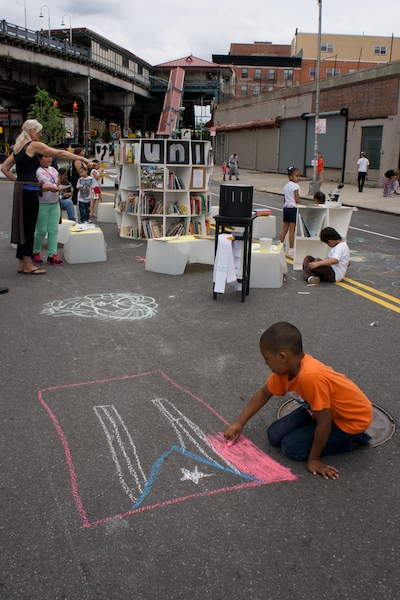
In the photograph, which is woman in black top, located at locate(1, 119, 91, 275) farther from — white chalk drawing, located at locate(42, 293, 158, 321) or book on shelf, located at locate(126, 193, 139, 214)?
book on shelf, located at locate(126, 193, 139, 214)

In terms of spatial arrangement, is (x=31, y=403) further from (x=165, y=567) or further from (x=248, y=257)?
(x=248, y=257)

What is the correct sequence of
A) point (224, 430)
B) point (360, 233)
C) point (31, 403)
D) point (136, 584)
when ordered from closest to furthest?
point (136, 584)
point (224, 430)
point (31, 403)
point (360, 233)

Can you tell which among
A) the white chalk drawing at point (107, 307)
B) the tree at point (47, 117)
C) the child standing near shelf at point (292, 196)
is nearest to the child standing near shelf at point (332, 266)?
the child standing near shelf at point (292, 196)

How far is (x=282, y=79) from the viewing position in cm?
9575

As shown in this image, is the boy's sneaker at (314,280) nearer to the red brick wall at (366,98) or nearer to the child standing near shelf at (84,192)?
the child standing near shelf at (84,192)

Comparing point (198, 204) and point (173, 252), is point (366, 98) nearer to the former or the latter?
point (198, 204)

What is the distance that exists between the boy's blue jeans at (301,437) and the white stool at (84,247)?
671 centimetres

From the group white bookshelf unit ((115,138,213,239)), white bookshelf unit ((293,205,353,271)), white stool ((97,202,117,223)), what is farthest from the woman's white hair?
white stool ((97,202,117,223))

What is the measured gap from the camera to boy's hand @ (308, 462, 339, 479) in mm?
3375

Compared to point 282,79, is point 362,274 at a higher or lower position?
lower

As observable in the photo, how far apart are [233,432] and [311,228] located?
6.57 meters

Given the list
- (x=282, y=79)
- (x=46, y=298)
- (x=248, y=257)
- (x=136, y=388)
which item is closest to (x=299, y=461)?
(x=136, y=388)

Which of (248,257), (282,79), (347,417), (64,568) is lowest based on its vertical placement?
(64,568)

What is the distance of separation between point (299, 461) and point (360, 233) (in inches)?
464
